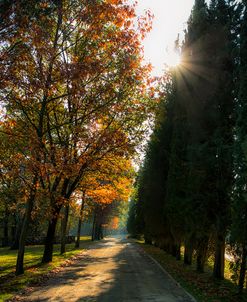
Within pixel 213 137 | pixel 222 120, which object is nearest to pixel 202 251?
pixel 213 137

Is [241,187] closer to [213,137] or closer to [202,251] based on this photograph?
[213,137]

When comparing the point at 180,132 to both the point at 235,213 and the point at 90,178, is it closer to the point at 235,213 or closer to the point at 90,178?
the point at 90,178

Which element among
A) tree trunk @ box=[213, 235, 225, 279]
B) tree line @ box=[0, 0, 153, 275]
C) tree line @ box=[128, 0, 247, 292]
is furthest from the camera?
tree trunk @ box=[213, 235, 225, 279]

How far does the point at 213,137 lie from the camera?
1622 centimetres

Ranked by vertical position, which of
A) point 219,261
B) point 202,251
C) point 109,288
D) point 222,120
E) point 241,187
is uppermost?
point 222,120

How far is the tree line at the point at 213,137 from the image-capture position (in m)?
12.2

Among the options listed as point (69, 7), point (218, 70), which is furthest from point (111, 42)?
point (218, 70)

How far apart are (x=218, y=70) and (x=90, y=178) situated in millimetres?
11495

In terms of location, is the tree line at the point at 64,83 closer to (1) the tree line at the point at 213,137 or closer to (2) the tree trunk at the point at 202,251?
(1) the tree line at the point at 213,137

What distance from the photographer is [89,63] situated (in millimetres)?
11938

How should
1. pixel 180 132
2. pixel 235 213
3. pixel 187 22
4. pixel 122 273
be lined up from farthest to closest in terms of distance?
pixel 187 22 < pixel 180 132 < pixel 122 273 < pixel 235 213

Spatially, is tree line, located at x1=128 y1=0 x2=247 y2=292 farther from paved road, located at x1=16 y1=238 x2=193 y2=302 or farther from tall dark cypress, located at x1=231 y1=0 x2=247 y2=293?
paved road, located at x1=16 y1=238 x2=193 y2=302

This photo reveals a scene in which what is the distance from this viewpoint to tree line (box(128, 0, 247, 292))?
12.2 meters

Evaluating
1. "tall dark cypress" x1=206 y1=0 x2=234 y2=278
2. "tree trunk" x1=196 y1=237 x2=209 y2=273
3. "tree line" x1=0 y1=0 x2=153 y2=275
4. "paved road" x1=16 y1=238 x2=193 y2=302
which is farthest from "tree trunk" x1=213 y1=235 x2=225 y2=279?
"tree line" x1=0 y1=0 x2=153 y2=275
